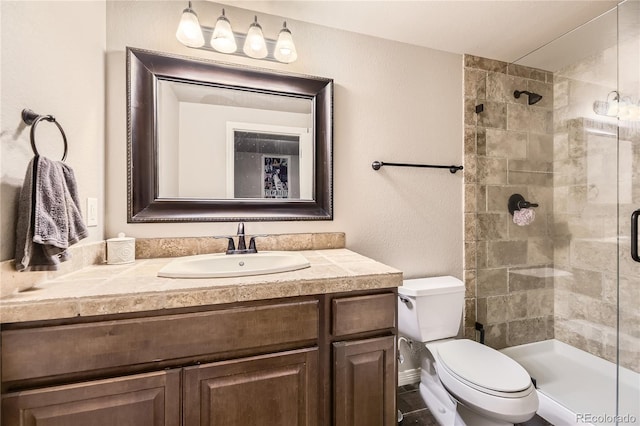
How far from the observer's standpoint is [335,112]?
1.69 meters

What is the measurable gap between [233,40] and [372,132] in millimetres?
925

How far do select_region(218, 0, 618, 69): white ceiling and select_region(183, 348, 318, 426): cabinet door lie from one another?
170cm

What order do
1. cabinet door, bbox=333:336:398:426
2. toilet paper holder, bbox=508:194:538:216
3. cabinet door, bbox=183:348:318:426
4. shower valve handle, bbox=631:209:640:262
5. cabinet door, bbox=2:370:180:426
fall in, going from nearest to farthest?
cabinet door, bbox=2:370:180:426 < cabinet door, bbox=183:348:318:426 < cabinet door, bbox=333:336:398:426 < shower valve handle, bbox=631:209:640:262 < toilet paper holder, bbox=508:194:538:216

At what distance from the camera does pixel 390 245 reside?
5.94 ft

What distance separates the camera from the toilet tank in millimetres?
1575

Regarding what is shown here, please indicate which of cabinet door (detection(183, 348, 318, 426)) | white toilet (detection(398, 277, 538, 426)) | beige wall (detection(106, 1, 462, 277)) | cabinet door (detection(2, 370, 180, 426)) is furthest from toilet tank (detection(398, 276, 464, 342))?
cabinet door (detection(2, 370, 180, 426))

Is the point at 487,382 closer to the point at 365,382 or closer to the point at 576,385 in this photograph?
the point at 365,382

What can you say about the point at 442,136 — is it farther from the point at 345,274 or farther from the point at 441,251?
the point at 345,274

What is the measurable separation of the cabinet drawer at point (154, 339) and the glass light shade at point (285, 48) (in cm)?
128

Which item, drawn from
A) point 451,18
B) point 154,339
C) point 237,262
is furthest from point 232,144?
point 451,18

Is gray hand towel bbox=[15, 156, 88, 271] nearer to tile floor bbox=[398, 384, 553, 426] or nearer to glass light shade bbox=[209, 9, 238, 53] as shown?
glass light shade bbox=[209, 9, 238, 53]

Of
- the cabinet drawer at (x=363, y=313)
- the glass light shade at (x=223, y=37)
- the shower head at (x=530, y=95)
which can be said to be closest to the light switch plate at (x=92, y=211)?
the glass light shade at (x=223, y=37)

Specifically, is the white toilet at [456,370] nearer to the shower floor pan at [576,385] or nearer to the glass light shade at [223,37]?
the shower floor pan at [576,385]

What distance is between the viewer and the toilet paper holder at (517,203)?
6.77 ft
